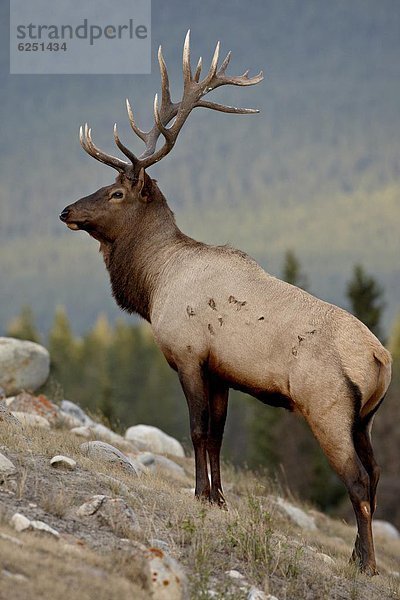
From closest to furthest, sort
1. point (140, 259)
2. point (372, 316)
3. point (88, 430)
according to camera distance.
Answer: point (140, 259) < point (88, 430) < point (372, 316)

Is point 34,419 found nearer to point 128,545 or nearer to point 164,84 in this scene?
point 164,84

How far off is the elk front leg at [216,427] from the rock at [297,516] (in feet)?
13.0

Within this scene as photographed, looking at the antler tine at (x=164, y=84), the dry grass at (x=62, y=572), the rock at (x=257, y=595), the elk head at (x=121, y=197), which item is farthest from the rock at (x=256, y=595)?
the antler tine at (x=164, y=84)

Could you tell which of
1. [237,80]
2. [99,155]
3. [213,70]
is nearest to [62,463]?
[99,155]

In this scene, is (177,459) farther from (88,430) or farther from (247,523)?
(247,523)

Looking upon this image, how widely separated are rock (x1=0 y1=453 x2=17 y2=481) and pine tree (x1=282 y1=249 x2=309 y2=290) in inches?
1694

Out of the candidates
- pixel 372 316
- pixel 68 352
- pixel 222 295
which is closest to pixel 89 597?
pixel 222 295

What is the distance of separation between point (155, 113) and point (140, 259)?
168 cm

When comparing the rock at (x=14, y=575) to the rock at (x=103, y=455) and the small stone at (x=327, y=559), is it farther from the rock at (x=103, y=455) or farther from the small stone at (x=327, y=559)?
the rock at (x=103, y=455)

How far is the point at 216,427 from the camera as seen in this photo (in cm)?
1095

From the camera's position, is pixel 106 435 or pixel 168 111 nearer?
pixel 168 111

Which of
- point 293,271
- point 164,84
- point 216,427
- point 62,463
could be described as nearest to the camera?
point 62,463

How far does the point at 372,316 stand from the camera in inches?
1891

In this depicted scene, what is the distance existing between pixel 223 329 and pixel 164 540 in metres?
2.73
